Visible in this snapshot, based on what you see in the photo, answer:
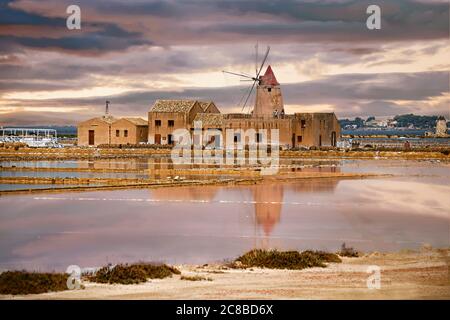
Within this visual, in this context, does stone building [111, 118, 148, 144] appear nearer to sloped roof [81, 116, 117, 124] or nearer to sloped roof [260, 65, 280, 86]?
sloped roof [81, 116, 117, 124]

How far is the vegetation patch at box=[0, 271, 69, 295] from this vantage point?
29.7 feet

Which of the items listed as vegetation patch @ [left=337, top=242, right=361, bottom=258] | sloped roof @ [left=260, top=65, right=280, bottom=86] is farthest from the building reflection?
sloped roof @ [left=260, top=65, right=280, bottom=86]

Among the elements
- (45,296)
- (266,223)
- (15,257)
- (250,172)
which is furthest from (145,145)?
(45,296)

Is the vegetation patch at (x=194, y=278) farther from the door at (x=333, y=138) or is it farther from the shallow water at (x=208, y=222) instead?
the door at (x=333, y=138)

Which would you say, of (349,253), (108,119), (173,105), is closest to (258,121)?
(173,105)

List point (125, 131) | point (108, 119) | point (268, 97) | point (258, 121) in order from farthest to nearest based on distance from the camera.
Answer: point (108, 119) < point (125, 131) < point (268, 97) < point (258, 121)

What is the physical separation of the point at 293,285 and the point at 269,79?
4322 centimetres

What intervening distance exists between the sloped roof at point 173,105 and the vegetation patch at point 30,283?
42434mm

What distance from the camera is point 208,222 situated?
16.4 m

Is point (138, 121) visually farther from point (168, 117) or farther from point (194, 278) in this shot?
point (194, 278)

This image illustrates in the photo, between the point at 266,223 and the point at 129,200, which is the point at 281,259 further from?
the point at 129,200

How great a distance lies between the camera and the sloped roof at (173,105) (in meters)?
52.2

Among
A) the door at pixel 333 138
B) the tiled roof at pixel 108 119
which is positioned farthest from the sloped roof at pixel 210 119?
the door at pixel 333 138
